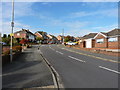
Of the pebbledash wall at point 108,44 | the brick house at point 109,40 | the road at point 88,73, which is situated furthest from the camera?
the brick house at point 109,40

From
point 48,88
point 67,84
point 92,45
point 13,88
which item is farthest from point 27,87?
point 92,45

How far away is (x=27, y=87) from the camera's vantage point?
559cm

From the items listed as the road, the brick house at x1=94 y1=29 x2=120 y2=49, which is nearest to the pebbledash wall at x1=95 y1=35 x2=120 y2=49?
the brick house at x1=94 y1=29 x2=120 y2=49

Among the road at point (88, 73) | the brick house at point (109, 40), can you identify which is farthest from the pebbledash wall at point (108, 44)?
the road at point (88, 73)

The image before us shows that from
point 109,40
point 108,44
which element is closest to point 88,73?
point 108,44

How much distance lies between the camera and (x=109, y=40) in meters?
31.0

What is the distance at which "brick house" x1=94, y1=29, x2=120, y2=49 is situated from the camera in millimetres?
28516

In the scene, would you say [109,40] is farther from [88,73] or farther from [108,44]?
[88,73]

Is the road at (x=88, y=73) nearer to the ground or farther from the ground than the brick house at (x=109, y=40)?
nearer to the ground

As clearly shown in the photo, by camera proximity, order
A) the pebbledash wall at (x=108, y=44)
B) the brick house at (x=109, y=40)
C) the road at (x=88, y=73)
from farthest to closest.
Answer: the brick house at (x=109, y=40), the pebbledash wall at (x=108, y=44), the road at (x=88, y=73)

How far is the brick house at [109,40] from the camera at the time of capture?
93.6 ft

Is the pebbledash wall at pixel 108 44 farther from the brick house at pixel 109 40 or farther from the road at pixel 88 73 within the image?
the road at pixel 88 73

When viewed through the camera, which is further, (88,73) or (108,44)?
(108,44)

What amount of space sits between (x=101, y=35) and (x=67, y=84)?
100 feet
